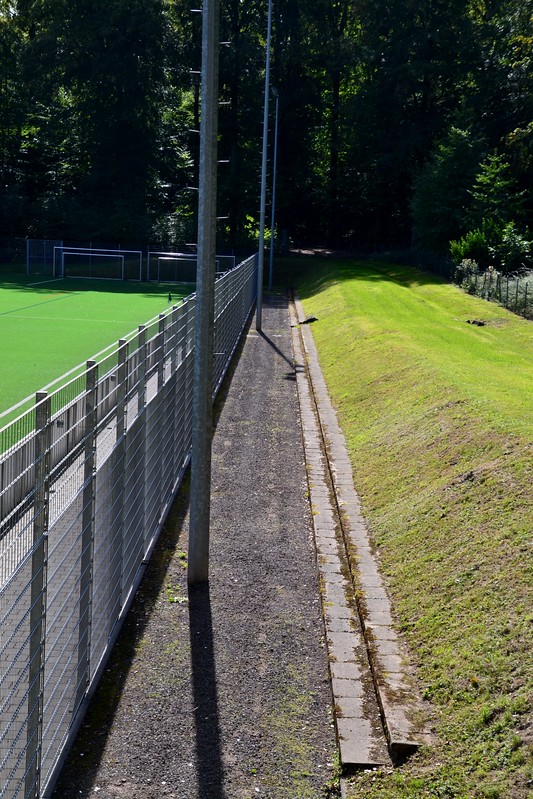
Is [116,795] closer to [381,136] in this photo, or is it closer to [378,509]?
[378,509]

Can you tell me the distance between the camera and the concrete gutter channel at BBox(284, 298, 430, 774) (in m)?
6.25

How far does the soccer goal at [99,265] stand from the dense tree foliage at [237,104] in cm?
371

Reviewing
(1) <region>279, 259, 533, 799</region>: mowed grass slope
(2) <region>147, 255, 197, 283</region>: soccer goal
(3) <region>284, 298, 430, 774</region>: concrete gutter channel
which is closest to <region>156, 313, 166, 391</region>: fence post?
(3) <region>284, 298, 430, 774</region>: concrete gutter channel

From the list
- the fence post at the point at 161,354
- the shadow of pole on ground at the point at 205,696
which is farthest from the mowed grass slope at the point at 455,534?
the fence post at the point at 161,354

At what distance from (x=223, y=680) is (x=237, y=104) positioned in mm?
62708

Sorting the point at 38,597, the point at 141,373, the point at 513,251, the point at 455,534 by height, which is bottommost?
the point at 455,534

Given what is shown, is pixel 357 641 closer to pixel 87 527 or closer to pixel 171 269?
pixel 87 527

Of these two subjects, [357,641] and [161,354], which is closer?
[357,641]

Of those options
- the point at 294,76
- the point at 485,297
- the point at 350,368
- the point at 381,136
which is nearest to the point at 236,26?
the point at 294,76

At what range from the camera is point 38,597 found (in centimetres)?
497

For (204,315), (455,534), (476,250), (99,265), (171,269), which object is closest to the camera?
(204,315)

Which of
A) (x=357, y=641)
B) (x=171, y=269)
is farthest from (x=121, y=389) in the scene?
(x=171, y=269)

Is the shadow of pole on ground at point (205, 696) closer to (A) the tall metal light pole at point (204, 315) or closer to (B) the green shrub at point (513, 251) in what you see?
(A) the tall metal light pole at point (204, 315)

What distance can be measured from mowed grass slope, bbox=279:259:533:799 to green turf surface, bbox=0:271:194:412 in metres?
6.43
